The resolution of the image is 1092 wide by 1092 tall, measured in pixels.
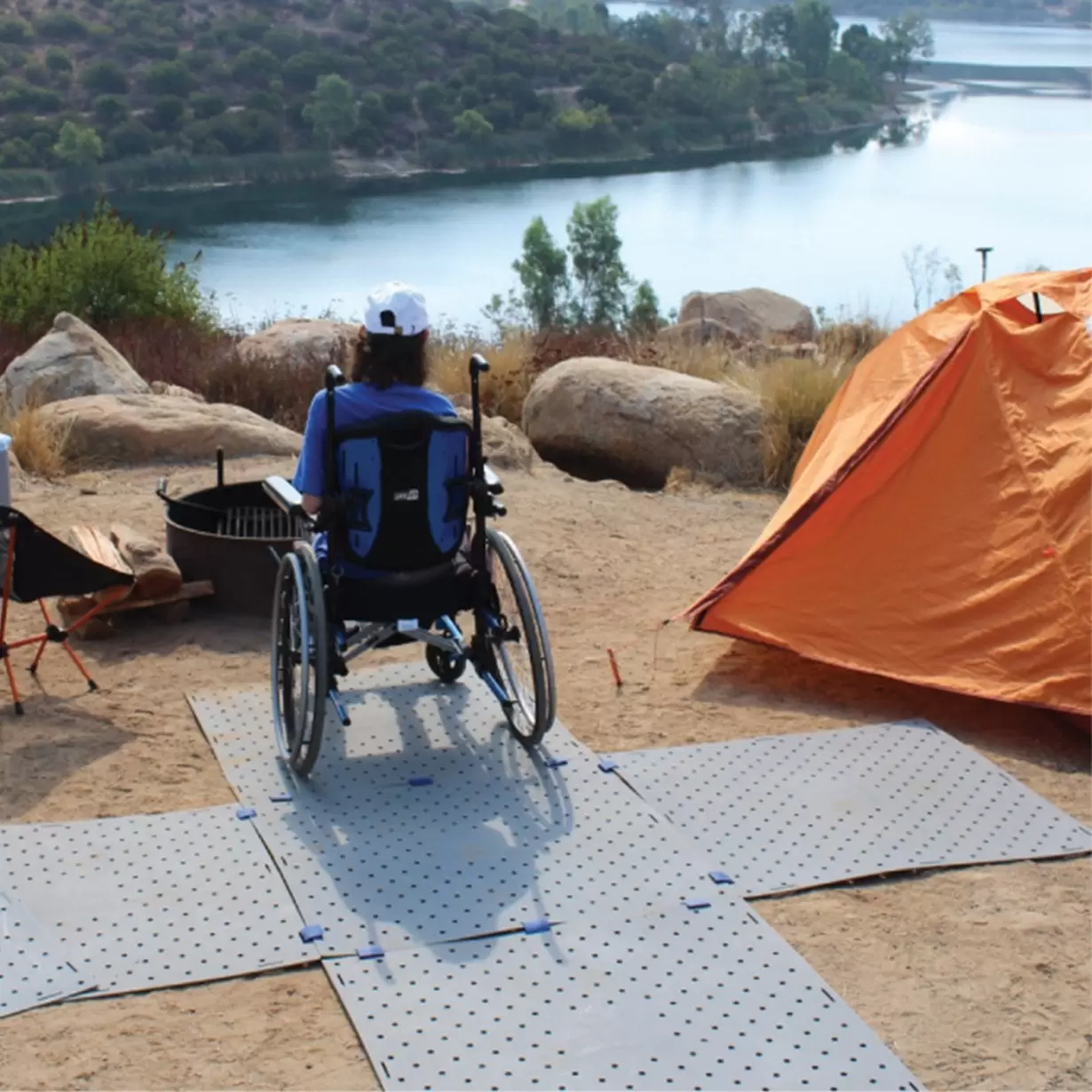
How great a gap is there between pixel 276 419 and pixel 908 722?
5.93m

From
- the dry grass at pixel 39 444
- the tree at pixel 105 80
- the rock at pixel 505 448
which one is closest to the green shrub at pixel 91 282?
the dry grass at pixel 39 444

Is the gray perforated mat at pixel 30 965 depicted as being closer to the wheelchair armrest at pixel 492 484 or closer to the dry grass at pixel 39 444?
the wheelchair armrest at pixel 492 484

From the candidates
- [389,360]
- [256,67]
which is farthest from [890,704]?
[256,67]

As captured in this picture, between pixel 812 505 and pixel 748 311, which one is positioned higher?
pixel 812 505

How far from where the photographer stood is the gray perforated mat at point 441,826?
3250mm

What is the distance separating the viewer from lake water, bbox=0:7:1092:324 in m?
21.2

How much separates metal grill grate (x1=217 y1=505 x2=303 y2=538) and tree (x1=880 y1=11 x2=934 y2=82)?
38356 millimetres

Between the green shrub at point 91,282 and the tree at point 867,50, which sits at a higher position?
the tree at point 867,50

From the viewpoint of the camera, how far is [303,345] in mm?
11023

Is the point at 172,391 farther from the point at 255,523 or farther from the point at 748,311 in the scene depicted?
the point at 748,311

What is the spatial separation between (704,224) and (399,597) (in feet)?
98.2

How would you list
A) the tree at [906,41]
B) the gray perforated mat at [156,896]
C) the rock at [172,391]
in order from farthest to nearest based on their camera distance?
the tree at [906,41]
the rock at [172,391]
the gray perforated mat at [156,896]

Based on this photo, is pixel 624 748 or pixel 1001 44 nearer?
pixel 624 748

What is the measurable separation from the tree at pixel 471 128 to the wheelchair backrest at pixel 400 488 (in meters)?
31.9
